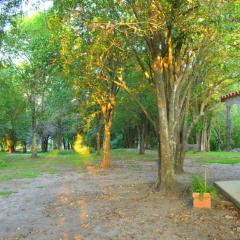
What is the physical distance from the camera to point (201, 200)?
11055 millimetres

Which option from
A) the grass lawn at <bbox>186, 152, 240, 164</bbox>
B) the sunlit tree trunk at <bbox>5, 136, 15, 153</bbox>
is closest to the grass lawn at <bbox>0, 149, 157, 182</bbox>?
the grass lawn at <bbox>186, 152, 240, 164</bbox>

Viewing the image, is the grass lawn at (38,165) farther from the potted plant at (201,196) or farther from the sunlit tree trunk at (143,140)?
the potted plant at (201,196)

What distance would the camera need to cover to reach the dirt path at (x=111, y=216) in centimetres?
884

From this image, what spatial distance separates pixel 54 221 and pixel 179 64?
26.5 ft

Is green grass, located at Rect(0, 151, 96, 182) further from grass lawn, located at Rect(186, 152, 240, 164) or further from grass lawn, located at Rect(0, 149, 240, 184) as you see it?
grass lawn, located at Rect(186, 152, 240, 164)

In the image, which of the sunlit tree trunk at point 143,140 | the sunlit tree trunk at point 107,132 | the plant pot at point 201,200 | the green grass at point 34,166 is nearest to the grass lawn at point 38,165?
the green grass at point 34,166

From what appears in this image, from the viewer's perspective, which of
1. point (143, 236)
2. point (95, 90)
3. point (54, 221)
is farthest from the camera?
point (95, 90)

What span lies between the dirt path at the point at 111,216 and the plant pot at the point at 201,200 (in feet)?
0.80

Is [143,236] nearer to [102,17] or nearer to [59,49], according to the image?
[102,17]

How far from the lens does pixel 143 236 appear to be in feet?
28.5

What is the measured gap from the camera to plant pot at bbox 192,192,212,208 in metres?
11.0

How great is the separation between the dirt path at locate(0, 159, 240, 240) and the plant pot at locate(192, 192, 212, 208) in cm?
25

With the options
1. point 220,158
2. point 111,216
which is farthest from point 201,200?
point 220,158

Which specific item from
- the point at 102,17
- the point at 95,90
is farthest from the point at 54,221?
the point at 95,90
